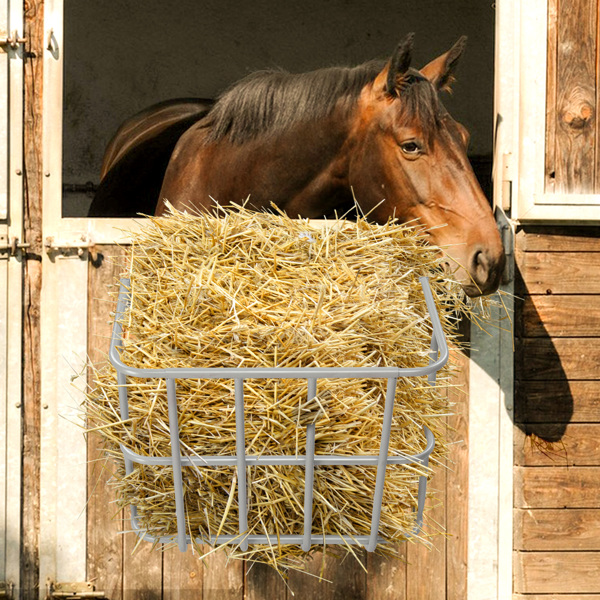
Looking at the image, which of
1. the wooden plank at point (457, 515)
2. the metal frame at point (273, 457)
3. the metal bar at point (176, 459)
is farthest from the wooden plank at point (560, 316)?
the metal bar at point (176, 459)

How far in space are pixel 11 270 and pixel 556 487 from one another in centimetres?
166

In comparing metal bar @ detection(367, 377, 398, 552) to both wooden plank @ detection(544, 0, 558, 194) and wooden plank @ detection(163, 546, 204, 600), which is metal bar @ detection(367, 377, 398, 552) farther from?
wooden plank @ detection(544, 0, 558, 194)

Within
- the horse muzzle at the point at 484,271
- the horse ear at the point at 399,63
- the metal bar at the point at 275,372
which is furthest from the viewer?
the horse ear at the point at 399,63

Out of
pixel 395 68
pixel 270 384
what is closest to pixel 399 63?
pixel 395 68

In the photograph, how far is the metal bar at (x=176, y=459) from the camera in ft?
4.65

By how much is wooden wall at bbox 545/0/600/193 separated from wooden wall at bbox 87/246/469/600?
0.61 meters

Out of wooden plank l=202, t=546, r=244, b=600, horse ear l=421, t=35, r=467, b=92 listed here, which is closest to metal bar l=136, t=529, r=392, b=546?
wooden plank l=202, t=546, r=244, b=600

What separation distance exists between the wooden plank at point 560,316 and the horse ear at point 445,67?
0.68m

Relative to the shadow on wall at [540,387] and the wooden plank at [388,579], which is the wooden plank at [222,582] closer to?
the wooden plank at [388,579]

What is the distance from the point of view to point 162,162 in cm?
352

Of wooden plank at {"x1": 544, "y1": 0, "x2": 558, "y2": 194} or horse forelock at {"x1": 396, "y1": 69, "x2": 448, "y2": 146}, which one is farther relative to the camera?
wooden plank at {"x1": 544, "y1": 0, "x2": 558, "y2": 194}

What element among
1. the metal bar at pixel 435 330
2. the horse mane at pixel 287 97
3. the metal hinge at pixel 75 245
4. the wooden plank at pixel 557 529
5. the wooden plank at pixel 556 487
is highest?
the horse mane at pixel 287 97

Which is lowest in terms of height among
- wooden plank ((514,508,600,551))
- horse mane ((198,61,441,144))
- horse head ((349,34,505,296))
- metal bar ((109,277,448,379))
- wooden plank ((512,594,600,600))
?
wooden plank ((512,594,600,600))

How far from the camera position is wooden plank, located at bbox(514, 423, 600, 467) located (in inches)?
95.2
